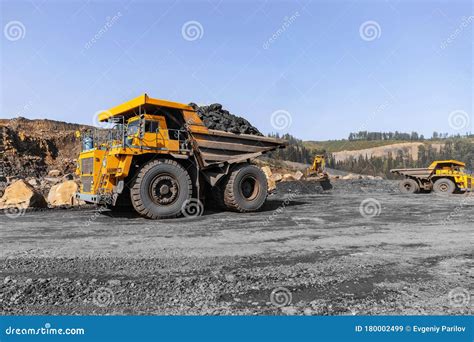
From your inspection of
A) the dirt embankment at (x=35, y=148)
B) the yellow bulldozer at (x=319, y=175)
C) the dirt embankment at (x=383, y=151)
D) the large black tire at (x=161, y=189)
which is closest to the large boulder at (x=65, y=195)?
the large black tire at (x=161, y=189)

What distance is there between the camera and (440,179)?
65.5 feet

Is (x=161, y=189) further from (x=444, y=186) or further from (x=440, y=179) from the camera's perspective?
(x=440, y=179)

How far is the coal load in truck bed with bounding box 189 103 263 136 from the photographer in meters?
9.42

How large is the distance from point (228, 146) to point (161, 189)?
88.9 inches

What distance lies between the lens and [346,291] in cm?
302

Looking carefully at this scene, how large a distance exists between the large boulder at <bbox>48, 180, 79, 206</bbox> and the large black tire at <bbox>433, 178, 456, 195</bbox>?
18.5 metres

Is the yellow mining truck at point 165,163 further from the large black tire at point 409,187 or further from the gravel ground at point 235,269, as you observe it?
the large black tire at point 409,187

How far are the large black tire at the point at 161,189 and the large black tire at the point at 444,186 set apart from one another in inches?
669

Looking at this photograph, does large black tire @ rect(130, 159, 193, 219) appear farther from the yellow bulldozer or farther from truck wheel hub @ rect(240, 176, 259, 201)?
the yellow bulldozer

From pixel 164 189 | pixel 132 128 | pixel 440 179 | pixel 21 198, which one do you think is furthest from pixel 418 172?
pixel 21 198

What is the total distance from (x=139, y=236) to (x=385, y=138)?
13646cm

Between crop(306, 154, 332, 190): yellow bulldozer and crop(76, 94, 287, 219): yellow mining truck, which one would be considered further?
crop(306, 154, 332, 190): yellow bulldozer

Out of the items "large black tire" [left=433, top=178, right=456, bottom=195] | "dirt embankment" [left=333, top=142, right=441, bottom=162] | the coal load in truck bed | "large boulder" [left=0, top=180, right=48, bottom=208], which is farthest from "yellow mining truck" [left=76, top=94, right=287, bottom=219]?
"dirt embankment" [left=333, top=142, right=441, bottom=162]

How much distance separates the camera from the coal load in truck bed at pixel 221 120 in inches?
371
